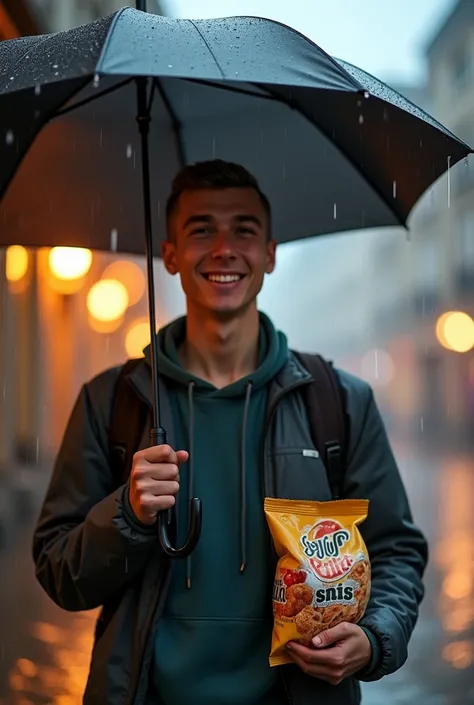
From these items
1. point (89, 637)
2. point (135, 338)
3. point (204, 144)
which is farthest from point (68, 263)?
point (135, 338)

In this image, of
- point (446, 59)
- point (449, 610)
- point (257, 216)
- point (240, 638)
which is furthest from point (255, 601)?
point (446, 59)

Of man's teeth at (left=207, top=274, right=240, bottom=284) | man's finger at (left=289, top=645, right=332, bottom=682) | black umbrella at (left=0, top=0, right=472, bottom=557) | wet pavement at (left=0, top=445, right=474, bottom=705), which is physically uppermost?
black umbrella at (left=0, top=0, right=472, bottom=557)

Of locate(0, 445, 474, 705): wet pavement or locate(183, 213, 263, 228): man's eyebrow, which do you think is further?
locate(0, 445, 474, 705): wet pavement

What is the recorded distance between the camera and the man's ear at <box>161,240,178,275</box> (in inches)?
125

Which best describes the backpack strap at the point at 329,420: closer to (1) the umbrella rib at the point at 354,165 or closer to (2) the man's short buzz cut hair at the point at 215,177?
(2) the man's short buzz cut hair at the point at 215,177

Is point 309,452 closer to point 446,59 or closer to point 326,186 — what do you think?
point 326,186

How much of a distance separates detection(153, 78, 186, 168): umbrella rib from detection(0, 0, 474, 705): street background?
3.00 feet

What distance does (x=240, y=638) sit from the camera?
105 inches

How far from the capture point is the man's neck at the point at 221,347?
3057mm

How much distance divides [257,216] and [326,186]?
80 centimetres

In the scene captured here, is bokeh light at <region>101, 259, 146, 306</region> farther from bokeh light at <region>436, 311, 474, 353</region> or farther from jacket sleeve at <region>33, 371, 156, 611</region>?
jacket sleeve at <region>33, 371, 156, 611</region>

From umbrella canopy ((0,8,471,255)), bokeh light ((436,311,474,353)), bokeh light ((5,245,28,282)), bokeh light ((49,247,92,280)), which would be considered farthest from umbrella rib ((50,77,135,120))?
bokeh light ((436,311,474,353))

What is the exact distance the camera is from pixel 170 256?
3.21 meters

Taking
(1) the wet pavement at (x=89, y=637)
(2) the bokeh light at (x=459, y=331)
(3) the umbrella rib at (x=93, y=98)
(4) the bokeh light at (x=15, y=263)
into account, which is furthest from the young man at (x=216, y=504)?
(2) the bokeh light at (x=459, y=331)
